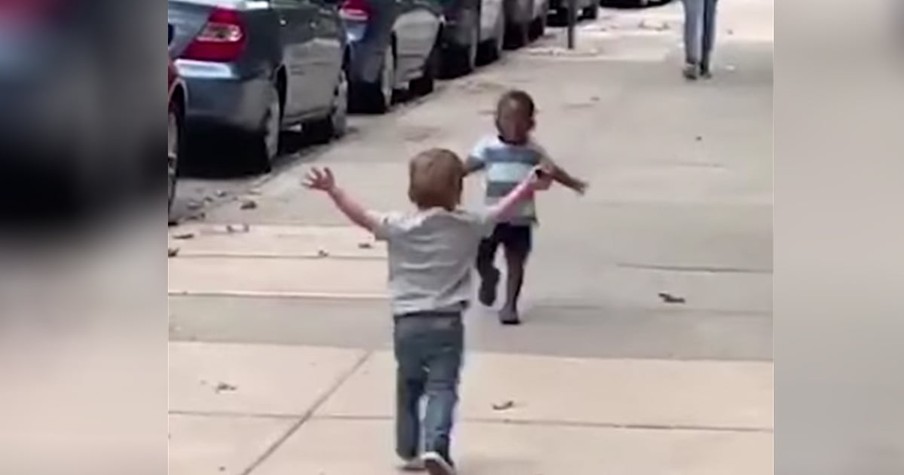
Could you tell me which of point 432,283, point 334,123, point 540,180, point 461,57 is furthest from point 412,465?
point 461,57

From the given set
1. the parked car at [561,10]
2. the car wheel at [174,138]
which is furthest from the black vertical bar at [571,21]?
the car wheel at [174,138]

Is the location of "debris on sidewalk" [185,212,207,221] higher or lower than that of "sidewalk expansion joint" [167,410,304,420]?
lower

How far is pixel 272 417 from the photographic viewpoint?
6.00 m

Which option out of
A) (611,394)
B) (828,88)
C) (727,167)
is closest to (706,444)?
(611,394)

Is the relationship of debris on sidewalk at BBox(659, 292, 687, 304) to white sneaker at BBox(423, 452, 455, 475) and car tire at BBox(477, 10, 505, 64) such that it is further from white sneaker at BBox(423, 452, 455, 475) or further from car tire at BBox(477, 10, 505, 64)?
car tire at BBox(477, 10, 505, 64)

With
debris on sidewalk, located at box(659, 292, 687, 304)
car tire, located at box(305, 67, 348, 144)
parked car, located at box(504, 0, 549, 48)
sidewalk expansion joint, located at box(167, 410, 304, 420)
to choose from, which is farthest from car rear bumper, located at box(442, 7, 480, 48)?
sidewalk expansion joint, located at box(167, 410, 304, 420)

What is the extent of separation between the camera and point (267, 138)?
11.1 metres

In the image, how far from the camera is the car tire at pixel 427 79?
15828mm

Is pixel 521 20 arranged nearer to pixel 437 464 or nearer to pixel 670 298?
pixel 670 298

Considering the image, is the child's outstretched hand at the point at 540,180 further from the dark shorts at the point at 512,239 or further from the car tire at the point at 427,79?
the car tire at the point at 427,79

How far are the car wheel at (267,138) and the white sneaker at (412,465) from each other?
5802 millimetres

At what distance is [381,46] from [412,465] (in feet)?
29.1

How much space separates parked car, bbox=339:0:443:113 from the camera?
13805 mm

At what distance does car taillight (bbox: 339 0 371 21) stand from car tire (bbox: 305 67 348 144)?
706 millimetres
